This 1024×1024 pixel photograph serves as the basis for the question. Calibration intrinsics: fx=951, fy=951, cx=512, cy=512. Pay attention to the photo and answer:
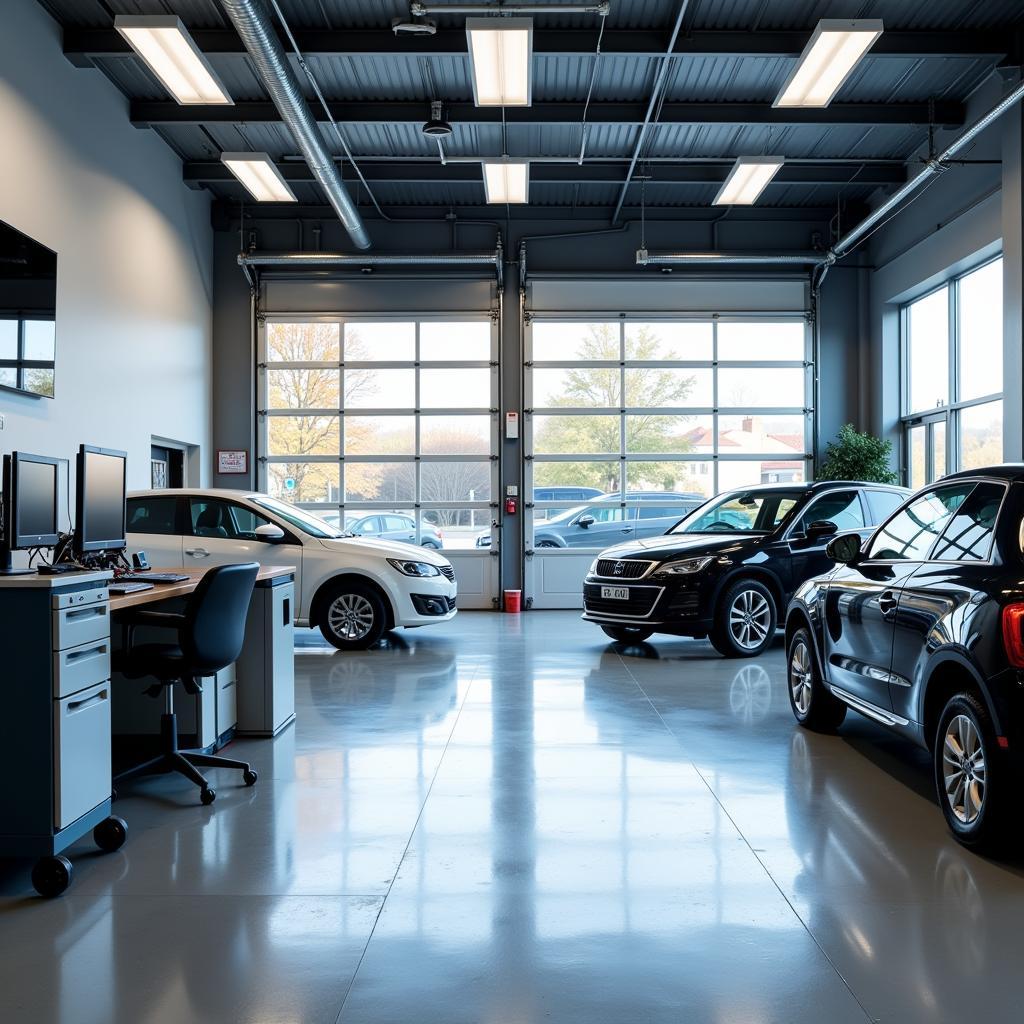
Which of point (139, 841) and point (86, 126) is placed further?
point (86, 126)

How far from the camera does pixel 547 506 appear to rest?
47.0 feet

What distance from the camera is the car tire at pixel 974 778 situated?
344cm

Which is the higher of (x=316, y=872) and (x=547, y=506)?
(x=547, y=506)

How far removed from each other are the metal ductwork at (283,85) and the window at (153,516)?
3920 mm

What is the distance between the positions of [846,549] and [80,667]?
3797 millimetres

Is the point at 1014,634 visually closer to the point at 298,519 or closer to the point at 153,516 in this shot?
the point at 298,519

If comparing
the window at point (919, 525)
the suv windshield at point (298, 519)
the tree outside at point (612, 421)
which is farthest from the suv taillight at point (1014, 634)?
the tree outside at point (612, 421)

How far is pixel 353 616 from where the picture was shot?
9.30 m

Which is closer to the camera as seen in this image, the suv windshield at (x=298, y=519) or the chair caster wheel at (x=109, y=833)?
the chair caster wheel at (x=109, y=833)

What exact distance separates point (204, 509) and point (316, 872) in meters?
6.22

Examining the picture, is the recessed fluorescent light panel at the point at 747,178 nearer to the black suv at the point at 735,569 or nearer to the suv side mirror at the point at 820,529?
the black suv at the point at 735,569

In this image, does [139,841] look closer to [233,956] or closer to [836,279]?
[233,956]

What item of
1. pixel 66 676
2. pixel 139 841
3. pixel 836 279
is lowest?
pixel 139 841

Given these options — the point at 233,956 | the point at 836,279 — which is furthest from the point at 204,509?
the point at 836,279
